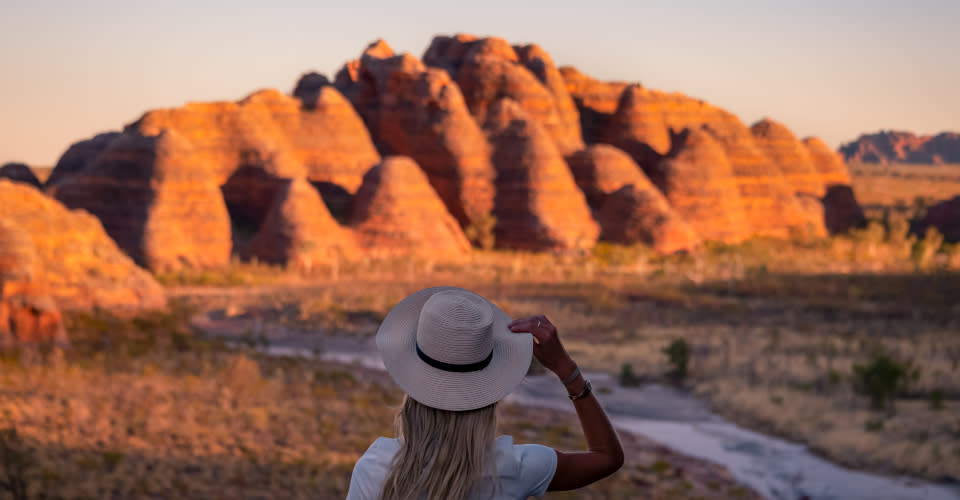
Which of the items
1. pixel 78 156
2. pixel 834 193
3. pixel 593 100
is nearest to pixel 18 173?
pixel 78 156

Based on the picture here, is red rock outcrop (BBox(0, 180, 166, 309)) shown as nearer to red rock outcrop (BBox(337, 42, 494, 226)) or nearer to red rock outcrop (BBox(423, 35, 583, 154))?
red rock outcrop (BBox(337, 42, 494, 226))

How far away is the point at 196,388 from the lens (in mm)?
13234

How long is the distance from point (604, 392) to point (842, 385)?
455cm

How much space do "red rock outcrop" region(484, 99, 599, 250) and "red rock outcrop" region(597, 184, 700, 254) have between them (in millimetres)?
1162

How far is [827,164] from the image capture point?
5978 cm

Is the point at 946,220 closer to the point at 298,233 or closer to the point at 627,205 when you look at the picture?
the point at 627,205

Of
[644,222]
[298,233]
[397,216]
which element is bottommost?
[298,233]

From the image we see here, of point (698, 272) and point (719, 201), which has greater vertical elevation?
point (719, 201)

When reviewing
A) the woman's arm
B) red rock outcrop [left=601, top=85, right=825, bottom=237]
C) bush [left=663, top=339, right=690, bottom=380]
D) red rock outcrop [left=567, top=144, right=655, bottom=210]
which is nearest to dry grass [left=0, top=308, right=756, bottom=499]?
bush [left=663, top=339, right=690, bottom=380]

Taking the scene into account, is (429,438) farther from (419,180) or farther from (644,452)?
(419,180)

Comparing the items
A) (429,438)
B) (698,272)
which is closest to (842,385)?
(429,438)

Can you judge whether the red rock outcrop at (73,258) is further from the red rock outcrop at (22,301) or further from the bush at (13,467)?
the bush at (13,467)

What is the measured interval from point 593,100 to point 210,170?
27787mm

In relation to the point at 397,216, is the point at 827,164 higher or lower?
higher
